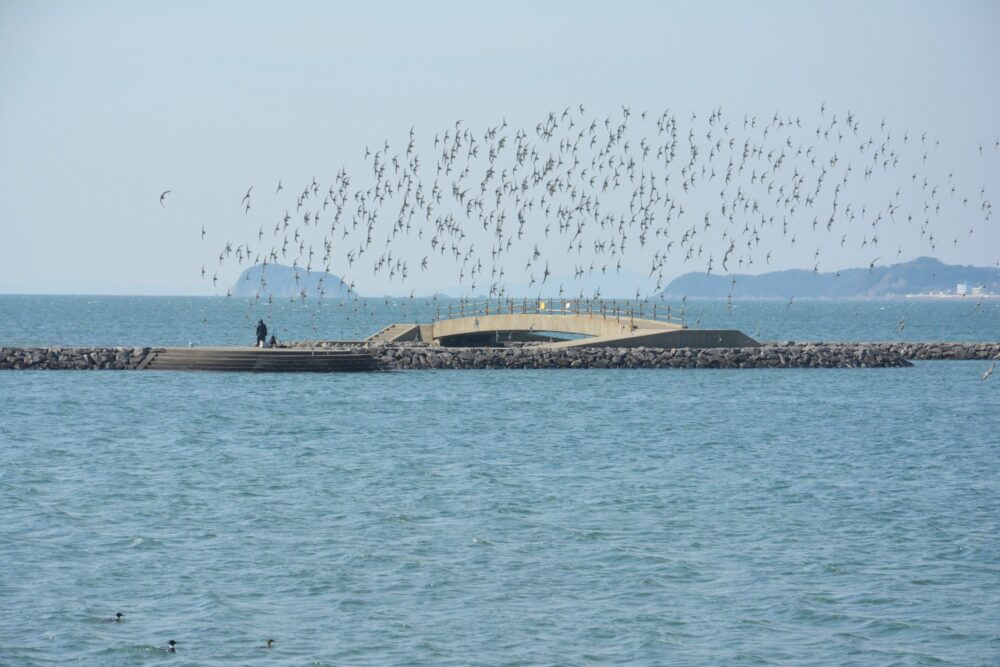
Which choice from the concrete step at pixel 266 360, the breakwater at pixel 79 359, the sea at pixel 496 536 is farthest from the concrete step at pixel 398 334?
the sea at pixel 496 536

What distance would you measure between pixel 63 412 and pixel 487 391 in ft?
65.9

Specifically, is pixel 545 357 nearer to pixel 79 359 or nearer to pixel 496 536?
pixel 79 359

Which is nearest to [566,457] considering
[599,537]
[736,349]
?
[599,537]

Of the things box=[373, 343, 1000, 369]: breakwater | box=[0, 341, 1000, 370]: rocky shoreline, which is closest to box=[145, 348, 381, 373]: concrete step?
box=[0, 341, 1000, 370]: rocky shoreline

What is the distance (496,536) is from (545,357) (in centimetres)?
5377

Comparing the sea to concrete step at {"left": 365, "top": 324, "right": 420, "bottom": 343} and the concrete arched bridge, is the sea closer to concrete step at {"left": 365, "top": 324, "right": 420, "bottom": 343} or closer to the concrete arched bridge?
the concrete arched bridge

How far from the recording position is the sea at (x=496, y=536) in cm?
2180

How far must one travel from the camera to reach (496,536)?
96.9 feet

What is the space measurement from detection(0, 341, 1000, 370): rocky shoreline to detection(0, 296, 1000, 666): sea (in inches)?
808

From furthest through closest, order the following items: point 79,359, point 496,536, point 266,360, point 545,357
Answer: point 545,357 → point 79,359 → point 266,360 → point 496,536

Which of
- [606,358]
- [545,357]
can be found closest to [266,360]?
[545,357]

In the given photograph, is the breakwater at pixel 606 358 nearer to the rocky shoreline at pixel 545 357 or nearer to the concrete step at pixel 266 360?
the rocky shoreline at pixel 545 357

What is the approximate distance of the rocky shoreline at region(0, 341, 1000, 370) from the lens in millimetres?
79812

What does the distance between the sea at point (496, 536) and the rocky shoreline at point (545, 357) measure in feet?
67.4
